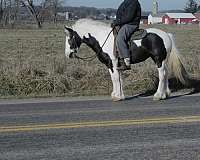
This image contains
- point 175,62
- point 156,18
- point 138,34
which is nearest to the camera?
point 138,34

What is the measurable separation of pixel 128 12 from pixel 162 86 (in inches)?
76.4

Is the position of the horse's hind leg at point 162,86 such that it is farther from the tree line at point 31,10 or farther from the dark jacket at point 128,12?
the tree line at point 31,10

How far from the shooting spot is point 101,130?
8.01 m

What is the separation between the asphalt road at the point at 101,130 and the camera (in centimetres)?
657

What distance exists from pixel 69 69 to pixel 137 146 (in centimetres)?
763

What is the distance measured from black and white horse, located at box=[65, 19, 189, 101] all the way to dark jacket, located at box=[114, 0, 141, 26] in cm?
43

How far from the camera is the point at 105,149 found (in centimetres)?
678

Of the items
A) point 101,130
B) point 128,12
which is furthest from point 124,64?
point 101,130

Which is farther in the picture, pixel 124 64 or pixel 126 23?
pixel 124 64

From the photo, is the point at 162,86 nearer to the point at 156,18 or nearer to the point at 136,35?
the point at 136,35

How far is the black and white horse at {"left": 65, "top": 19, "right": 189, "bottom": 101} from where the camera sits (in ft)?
38.0

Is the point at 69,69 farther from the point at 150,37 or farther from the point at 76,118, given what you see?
the point at 76,118

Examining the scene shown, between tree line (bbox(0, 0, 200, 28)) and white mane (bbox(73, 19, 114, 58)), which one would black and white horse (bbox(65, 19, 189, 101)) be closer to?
white mane (bbox(73, 19, 114, 58))

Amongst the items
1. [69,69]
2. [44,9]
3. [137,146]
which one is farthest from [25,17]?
[137,146]
